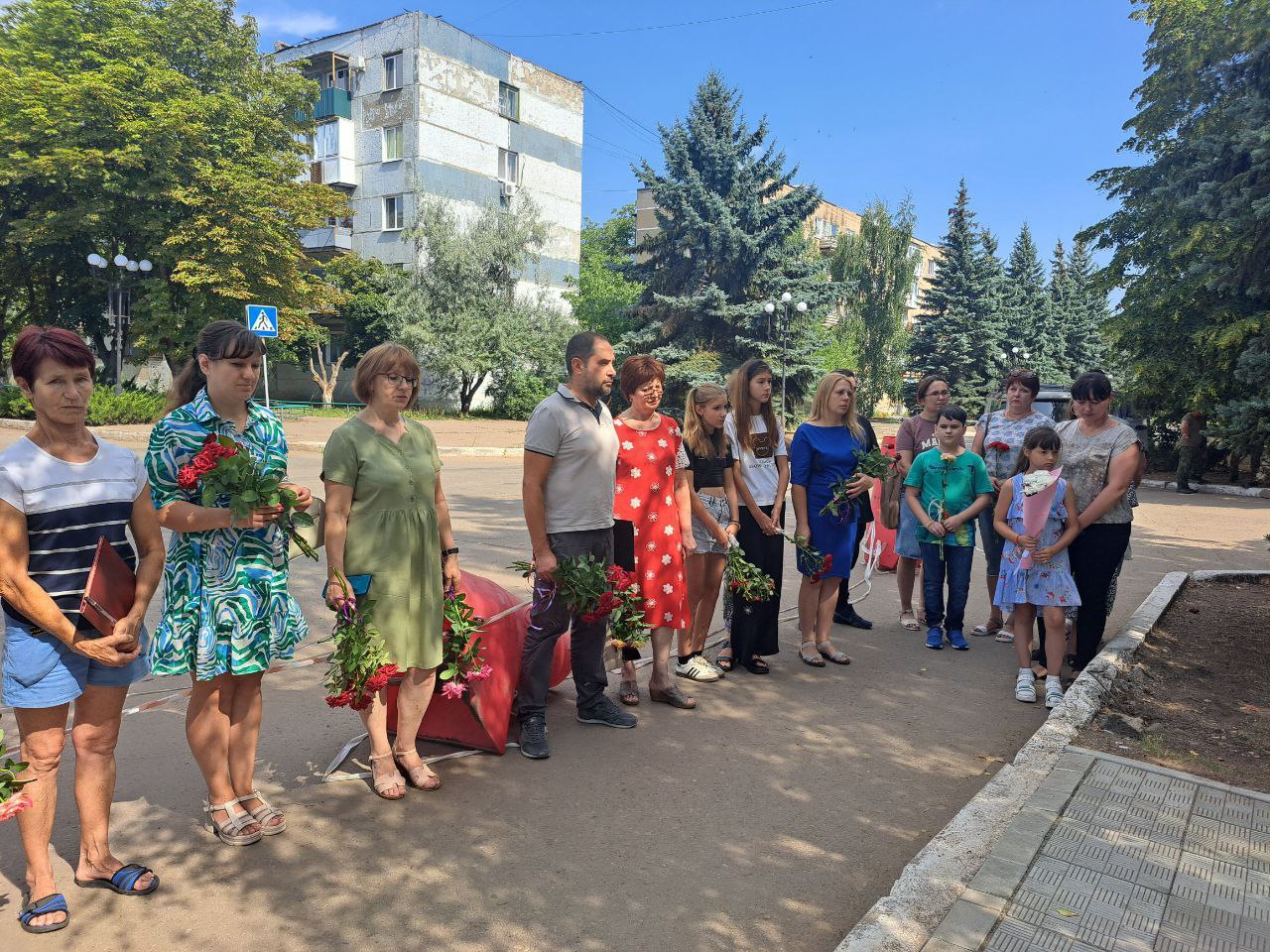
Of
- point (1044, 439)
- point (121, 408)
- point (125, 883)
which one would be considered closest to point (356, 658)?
point (125, 883)

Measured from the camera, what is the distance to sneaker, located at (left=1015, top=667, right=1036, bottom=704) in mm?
5363

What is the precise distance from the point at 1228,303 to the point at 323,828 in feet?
66.8

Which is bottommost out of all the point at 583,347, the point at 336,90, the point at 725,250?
the point at 583,347

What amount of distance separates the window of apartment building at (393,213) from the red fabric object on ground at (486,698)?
40.3 m

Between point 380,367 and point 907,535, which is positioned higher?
point 380,367

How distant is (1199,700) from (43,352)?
606 cm

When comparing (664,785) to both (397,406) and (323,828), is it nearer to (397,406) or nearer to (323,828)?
(323,828)

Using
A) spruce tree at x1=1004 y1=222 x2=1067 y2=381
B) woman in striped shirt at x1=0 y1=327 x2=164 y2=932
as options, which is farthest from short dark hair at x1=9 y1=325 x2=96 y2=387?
spruce tree at x1=1004 y1=222 x2=1067 y2=381

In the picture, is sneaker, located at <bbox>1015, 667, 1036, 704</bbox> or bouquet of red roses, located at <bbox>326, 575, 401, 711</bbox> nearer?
bouquet of red roses, located at <bbox>326, 575, 401, 711</bbox>

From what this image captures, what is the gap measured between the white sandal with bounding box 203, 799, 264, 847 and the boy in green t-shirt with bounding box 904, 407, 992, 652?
477 centimetres

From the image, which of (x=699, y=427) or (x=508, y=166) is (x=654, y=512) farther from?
(x=508, y=166)

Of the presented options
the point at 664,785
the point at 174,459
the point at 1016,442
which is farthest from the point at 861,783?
the point at 1016,442

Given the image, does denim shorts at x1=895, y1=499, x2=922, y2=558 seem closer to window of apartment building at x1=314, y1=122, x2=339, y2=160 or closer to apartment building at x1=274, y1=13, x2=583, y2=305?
apartment building at x1=274, y1=13, x2=583, y2=305

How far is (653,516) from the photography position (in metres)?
5.05
